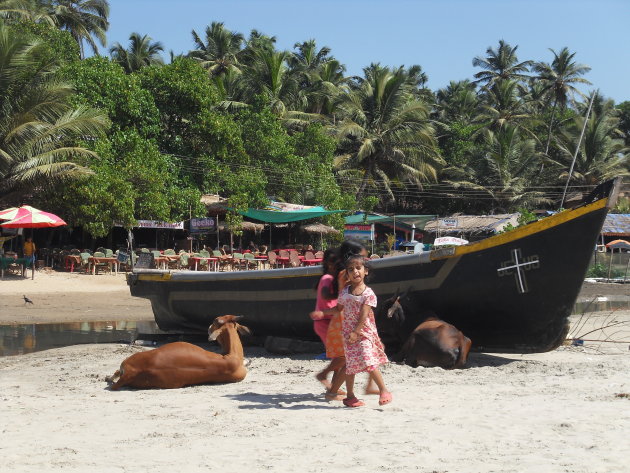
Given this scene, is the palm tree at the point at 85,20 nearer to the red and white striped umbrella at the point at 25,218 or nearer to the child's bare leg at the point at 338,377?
the red and white striped umbrella at the point at 25,218

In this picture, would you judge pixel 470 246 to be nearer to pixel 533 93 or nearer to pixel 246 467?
pixel 246 467

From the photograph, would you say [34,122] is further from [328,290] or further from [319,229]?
[328,290]

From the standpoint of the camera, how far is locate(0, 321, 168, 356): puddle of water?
11602 mm

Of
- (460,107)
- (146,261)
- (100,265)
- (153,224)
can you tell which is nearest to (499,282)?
(146,261)

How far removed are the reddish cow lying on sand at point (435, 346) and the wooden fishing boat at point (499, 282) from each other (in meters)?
0.48

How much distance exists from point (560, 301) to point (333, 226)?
2513 centimetres

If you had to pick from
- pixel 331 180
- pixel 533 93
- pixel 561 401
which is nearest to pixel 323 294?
pixel 561 401

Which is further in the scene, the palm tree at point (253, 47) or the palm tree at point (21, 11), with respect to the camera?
the palm tree at point (253, 47)

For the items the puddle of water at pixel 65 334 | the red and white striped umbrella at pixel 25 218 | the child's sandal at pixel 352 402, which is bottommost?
the puddle of water at pixel 65 334

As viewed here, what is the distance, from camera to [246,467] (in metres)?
4.27

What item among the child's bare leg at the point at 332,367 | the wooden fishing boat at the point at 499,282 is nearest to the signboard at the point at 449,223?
the wooden fishing boat at the point at 499,282

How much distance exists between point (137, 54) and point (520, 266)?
41101 mm

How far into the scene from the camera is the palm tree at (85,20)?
136 feet

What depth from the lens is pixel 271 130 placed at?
108 feet
